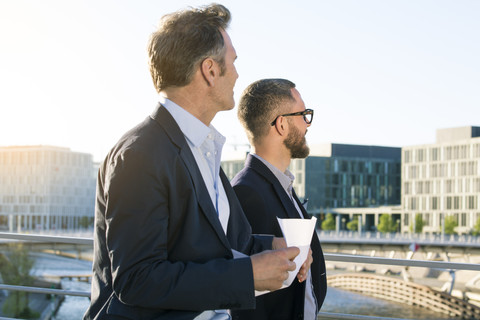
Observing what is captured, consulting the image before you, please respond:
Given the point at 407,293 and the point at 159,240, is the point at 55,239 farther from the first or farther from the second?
the point at 407,293

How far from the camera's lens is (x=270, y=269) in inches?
69.5

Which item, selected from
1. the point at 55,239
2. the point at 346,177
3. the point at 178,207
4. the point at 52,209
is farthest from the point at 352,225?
the point at 178,207

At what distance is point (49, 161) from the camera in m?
101

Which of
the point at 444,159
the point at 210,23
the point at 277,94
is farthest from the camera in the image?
the point at 444,159

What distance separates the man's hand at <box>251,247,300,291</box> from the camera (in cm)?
175

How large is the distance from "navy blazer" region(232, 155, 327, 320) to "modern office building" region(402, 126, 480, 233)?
74.8 metres

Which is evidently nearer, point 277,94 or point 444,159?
point 277,94

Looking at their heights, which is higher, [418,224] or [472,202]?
[472,202]

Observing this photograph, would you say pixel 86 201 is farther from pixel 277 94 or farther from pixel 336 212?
pixel 277 94

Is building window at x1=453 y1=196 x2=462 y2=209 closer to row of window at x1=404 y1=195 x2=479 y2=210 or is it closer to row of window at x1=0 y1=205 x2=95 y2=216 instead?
row of window at x1=404 y1=195 x2=479 y2=210

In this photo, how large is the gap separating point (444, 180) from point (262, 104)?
78.7 meters

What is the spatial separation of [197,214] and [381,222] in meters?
80.1

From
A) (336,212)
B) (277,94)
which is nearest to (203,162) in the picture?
(277,94)

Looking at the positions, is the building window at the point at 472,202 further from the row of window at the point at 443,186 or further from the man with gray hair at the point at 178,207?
the man with gray hair at the point at 178,207
